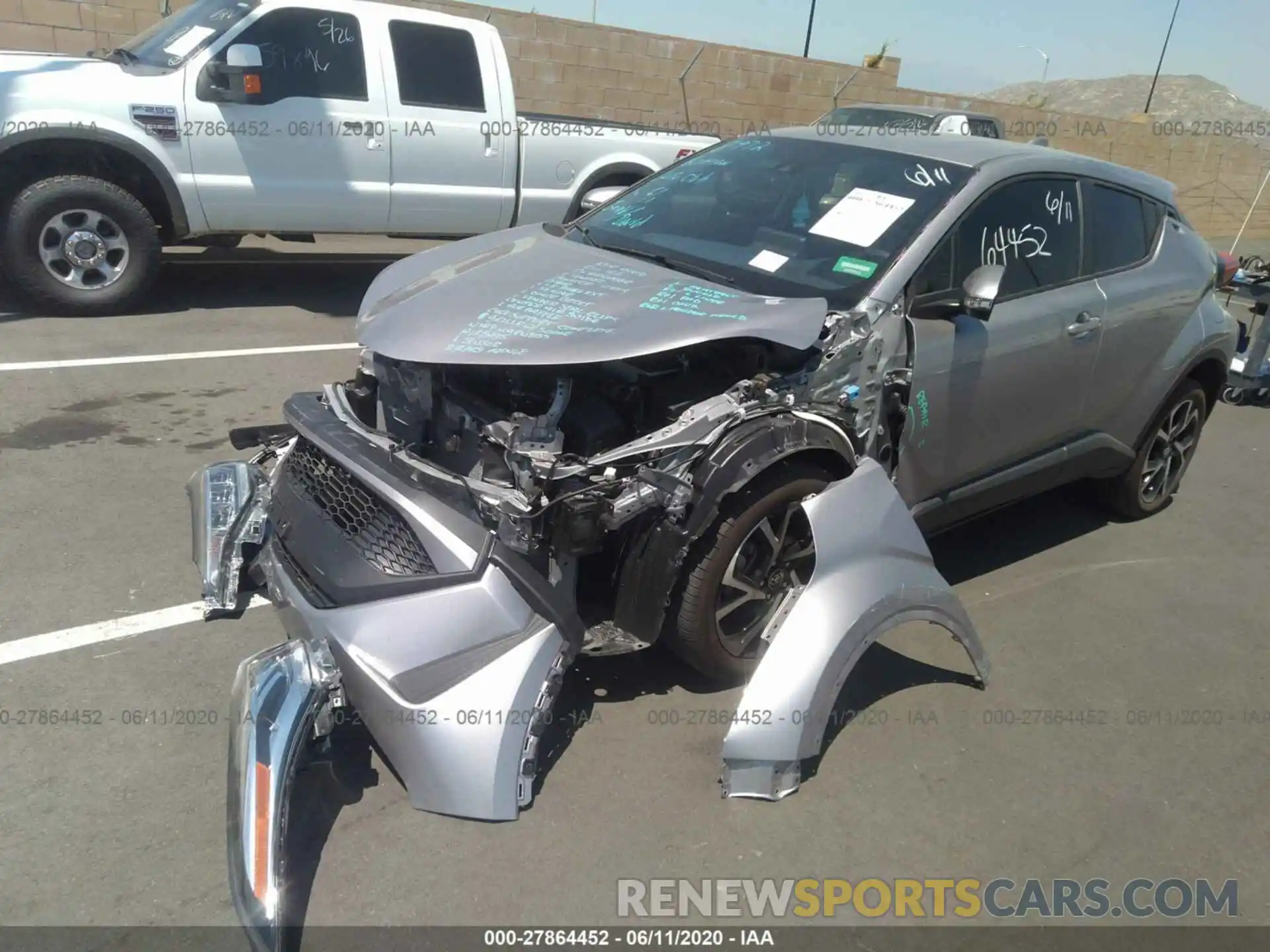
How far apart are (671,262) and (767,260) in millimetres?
362

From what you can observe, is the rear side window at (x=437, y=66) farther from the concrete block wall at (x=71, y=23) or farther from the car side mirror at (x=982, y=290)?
the car side mirror at (x=982, y=290)

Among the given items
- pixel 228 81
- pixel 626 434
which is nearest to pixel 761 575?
pixel 626 434

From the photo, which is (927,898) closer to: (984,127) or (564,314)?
(564,314)

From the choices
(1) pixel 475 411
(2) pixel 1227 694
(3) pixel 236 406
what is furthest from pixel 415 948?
(3) pixel 236 406

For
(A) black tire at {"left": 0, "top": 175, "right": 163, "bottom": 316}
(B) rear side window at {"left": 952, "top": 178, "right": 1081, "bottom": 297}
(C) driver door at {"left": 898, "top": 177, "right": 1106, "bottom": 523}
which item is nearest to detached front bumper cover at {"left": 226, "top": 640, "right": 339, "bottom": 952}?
(C) driver door at {"left": 898, "top": 177, "right": 1106, "bottom": 523}

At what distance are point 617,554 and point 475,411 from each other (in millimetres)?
672

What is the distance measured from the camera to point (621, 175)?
920 centimetres

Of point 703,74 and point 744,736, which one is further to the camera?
point 703,74

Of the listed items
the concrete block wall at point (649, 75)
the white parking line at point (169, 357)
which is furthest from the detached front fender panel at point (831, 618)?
the concrete block wall at point (649, 75)

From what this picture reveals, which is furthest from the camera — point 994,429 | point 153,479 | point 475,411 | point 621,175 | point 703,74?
point 703,74

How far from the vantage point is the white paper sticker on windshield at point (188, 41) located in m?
7.19

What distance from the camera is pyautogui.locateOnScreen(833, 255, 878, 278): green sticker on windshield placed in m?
3.63

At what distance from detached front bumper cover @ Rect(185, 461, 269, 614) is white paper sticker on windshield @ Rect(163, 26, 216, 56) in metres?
4.97

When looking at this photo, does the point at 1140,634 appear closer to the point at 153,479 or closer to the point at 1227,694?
the point at 1227,694
